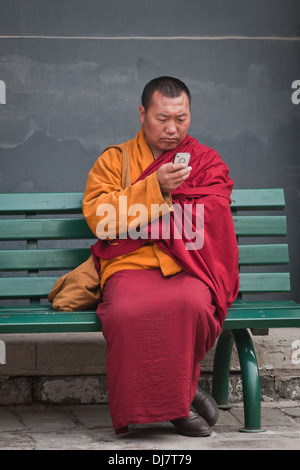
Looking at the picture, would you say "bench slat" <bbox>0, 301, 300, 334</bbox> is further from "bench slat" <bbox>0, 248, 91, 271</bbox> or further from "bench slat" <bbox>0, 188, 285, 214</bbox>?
"bench slat" <bbox>0, 188, 285, 214</bbox>

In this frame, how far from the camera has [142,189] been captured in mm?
3176

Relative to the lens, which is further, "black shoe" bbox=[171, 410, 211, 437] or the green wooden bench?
the green wooden bench

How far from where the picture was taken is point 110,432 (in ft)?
10.5

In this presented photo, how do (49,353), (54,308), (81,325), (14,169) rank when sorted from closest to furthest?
1. (81,325)
2. (54,308)
3. (49,353)
4. (14,169)

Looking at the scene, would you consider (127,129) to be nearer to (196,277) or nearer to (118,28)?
(118,28)

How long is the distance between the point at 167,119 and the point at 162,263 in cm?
67

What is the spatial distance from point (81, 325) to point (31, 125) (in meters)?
→ 1.71

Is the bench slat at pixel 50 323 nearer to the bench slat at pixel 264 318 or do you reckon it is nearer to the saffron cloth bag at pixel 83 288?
the saffron cloth bag at pixel 83 288

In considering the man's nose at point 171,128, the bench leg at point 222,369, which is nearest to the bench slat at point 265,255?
the bench leg at point 222,369

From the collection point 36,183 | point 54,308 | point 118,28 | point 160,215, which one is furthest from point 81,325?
point 118,28

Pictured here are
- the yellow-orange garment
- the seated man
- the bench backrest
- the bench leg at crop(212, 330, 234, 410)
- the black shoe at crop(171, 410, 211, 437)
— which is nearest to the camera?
the seated man

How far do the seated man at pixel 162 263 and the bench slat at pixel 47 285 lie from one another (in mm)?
416

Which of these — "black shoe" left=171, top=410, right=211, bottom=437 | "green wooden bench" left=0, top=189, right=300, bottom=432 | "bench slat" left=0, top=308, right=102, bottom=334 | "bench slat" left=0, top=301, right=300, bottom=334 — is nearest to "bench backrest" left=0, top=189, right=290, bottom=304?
"green wooden bench" left=0, top=189, right=300, bottom=432

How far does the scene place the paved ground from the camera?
295 cm
